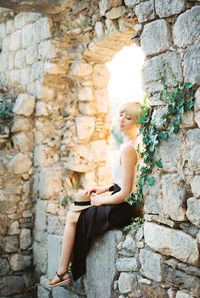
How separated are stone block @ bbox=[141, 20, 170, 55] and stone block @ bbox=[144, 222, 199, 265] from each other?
50.5 inches

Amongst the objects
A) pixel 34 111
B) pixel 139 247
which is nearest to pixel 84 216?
pixel 139 247

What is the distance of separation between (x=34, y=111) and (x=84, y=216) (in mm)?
1843

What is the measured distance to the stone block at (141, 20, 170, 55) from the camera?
228 cm

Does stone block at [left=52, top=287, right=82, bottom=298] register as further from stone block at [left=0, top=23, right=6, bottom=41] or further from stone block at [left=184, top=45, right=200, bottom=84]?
stone block at [left=0, top=23, right=6, bottom=41]

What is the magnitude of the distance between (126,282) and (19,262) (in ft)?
6.82

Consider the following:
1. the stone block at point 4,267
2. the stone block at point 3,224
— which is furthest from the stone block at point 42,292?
the stone block at point 3,224

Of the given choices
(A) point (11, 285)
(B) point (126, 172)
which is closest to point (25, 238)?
(A) point (11, 285)

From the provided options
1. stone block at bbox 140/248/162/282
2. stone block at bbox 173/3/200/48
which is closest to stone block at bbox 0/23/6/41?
stone block at bbox 173/3/200/48

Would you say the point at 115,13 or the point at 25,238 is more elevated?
the point at 115,13

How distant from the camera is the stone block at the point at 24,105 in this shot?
13.7 feet

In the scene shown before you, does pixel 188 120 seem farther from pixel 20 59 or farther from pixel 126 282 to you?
pixel 20 59

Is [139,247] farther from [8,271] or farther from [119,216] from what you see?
[8,271]

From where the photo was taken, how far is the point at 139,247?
2.59 metres

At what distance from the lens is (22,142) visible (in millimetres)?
4242
